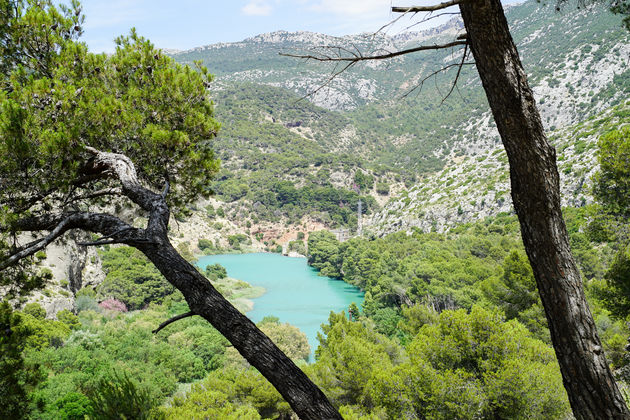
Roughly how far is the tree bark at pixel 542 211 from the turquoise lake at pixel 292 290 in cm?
2225

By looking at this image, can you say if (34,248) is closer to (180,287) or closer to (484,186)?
(180,287)

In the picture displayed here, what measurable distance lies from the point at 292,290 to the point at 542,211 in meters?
37.8

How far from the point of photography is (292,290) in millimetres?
38000

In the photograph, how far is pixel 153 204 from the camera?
105 inches

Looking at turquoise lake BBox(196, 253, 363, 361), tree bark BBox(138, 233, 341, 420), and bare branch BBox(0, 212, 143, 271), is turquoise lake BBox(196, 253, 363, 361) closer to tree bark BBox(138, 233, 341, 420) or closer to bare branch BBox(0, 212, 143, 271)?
bare branch BBox(0, 212, 143, 271)

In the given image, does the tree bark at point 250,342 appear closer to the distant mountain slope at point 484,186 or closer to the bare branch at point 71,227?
the bare branch at point 71,227

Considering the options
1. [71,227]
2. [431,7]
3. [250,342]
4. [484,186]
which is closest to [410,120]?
[484,186]

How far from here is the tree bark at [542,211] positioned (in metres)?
1.31

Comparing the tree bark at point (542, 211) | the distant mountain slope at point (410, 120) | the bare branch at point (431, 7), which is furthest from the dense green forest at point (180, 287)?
the distant mountain slope at point (410, 120)

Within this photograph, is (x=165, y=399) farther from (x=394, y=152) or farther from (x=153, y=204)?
(x=394, y=152)

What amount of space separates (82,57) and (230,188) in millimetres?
64312

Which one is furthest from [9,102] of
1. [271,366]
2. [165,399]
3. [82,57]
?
[165,399]

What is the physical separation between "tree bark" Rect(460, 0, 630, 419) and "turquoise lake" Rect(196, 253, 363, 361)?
22252 mm

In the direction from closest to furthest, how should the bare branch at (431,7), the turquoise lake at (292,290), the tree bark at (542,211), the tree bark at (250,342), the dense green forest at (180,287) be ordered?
the bare branch at (431,7) → the tree bark at (542,211) → the tree bark at (250,342) → the dense green forest at (180,287) → the turquoise lake at (292,290)
